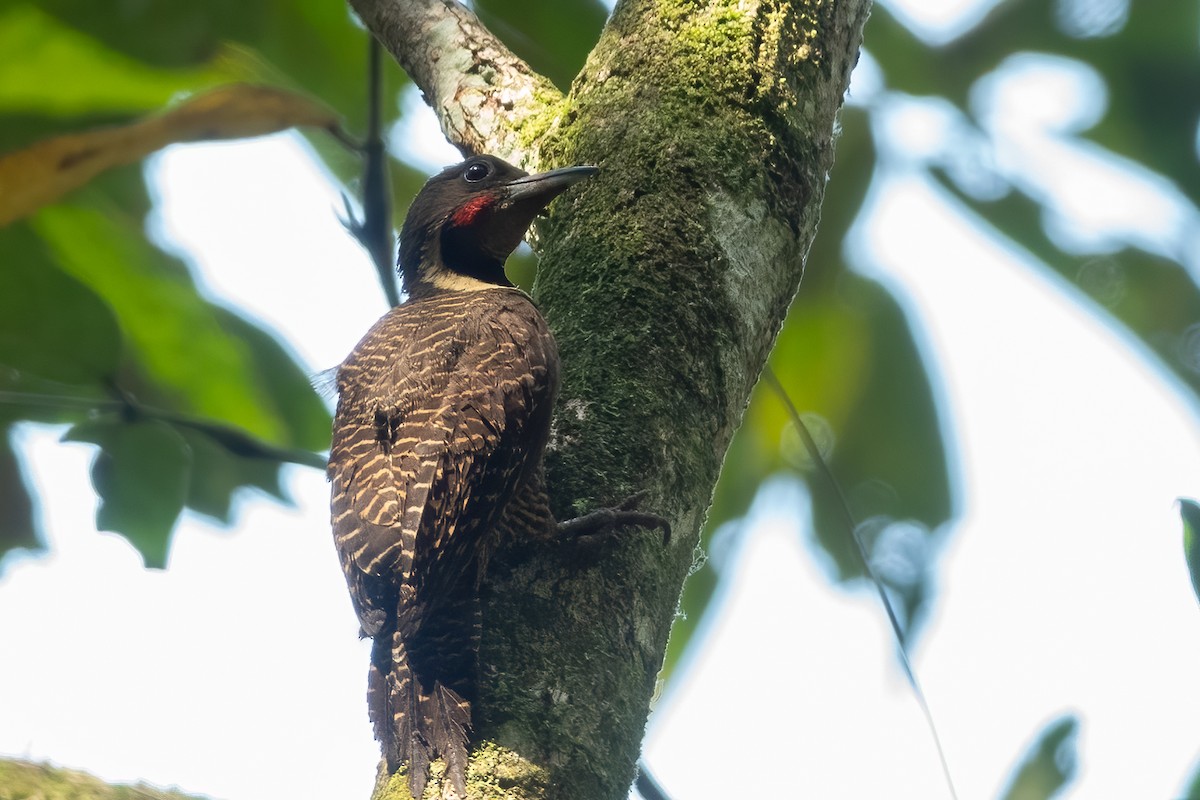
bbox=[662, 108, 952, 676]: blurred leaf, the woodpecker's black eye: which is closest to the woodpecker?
the woodpecker's black eye

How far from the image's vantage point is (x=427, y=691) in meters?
2.62

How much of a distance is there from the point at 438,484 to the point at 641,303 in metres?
0.69

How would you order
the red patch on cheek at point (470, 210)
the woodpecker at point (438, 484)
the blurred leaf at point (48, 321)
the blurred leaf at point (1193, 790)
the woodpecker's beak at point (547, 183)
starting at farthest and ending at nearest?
the red patch on cheek at point (470, 210) → the woodpecker's beak at point (547, 183) → the blurred leaf at point (48, 321) → the woodpecker at point (438, 484) → the blurred leaf at point (1193, 790)

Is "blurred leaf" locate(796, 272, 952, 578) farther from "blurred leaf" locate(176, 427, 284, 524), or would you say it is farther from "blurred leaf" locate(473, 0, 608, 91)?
"blurred leaf" locate(176, 427, 284, 524)

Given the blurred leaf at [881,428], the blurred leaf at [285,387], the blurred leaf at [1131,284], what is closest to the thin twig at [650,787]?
the blurred leaf at [881,428]

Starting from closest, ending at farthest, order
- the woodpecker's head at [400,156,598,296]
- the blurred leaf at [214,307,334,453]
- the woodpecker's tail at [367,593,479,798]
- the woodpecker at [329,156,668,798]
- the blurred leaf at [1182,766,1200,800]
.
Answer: the blurred leaf at [1182,766,1200,800], the woodpecker's tail at [367,593,479,798], the woodpecker at [329,156,668,798], the blurred leaf at [214,307,334,453], the woodpecker's head at [400,156,598,296]

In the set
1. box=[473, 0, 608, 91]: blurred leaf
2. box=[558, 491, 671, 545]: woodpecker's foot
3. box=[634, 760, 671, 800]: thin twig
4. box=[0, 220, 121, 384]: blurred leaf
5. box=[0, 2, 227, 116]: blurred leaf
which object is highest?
box=[473, 0, 608, 91]: blurred leaf

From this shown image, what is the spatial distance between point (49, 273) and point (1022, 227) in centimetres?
286

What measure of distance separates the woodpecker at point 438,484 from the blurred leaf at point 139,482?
1.43 feet

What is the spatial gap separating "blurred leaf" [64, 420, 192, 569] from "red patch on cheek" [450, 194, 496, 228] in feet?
4.97

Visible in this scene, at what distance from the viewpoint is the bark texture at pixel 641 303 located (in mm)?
2463

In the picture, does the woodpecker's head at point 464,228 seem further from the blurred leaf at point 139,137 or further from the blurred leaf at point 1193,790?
the blurred leaf at point 1193,790

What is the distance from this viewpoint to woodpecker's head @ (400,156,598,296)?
4270 mm

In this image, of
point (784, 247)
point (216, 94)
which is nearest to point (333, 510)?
point (216, 94)
